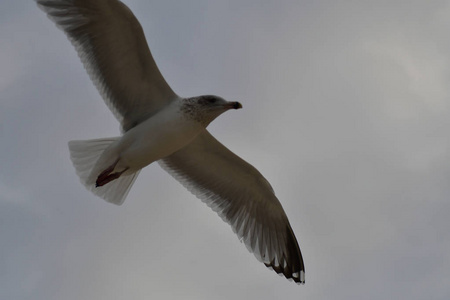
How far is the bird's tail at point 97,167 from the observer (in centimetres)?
725

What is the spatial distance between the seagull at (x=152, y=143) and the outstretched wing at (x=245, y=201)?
1cm

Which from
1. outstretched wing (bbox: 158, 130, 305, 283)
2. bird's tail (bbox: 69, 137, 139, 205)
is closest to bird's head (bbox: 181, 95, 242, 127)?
bird's tail (bbox: 69, 137, 139, 205)

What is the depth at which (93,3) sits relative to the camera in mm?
6973

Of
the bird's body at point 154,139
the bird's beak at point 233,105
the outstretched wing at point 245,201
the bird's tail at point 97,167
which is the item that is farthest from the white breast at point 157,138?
the outstretched wing at point 245,201

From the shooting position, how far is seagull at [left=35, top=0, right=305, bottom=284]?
704 cm

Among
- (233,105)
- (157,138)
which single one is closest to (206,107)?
(233,105)

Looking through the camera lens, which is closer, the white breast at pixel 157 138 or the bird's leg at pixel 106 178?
the white breast at pixel 157 138

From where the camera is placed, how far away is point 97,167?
7219 millimetres

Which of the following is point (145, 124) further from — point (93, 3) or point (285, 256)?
point (285, 256)

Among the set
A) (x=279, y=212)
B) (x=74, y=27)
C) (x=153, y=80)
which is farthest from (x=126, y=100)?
(x=279, y=212)

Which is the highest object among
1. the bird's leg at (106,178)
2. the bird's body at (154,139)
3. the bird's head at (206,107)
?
the bird's head at (206,107)

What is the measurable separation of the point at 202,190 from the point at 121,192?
921mm

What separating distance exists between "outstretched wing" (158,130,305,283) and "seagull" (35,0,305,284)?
0.03 feet

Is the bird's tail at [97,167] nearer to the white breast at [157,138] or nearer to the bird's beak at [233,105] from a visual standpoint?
the white breast at [157,138]
